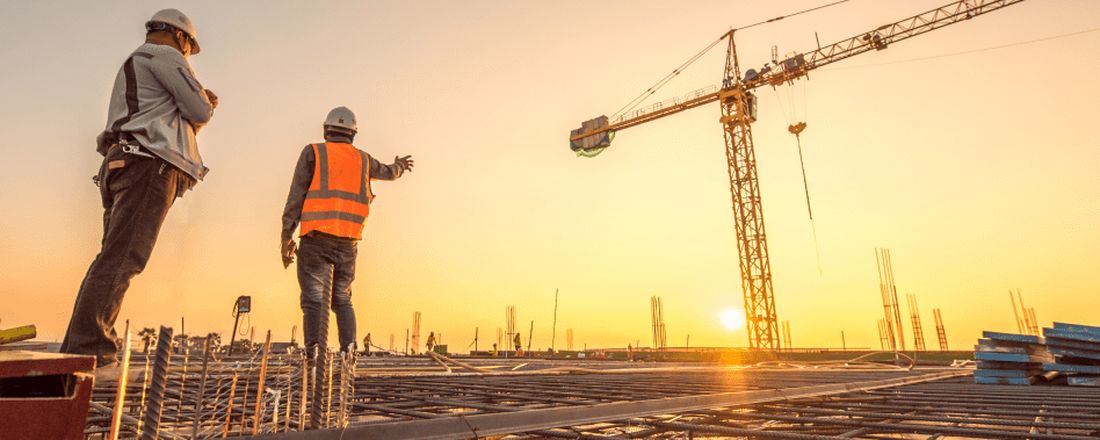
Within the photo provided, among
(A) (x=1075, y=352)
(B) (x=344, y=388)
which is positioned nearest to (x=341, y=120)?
(B) (x=344, y=388)

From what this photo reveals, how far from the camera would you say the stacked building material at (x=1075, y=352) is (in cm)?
568

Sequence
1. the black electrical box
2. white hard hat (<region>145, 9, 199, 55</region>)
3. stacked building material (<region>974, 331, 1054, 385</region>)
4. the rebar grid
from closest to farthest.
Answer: the rebar grid < white hard hat (<region>145, 9, 199, 55</region>) < the black electrical box < stacked building material (<region>974, 331, 1054, 385</region>)

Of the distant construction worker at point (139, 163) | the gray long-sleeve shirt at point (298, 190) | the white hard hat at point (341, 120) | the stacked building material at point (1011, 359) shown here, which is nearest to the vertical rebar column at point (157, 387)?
the distant construction worker at point (139, 163)

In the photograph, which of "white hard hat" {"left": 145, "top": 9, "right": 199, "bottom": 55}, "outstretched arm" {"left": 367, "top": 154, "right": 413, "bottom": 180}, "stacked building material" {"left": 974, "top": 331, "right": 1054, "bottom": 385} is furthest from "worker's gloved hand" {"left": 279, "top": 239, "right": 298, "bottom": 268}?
"stacked building material" {"left": 974, "top": 331, "right": 1054, "bottom": 385}

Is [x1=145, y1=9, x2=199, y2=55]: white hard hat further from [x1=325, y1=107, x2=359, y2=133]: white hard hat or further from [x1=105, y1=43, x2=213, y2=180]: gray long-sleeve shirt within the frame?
[x1=325, y1=107, x2=359, y2=133]: white hard hat

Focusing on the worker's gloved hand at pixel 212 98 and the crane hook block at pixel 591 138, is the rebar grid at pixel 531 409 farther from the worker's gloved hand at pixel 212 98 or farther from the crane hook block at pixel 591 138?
the crane hook block at pixel 591 138

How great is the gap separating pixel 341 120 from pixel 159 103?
203 cm

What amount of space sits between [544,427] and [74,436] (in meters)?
1.15

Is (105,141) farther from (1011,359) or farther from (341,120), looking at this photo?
(1011,359)

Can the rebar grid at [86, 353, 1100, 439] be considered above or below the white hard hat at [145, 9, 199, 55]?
below

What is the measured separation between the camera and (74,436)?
2.96 ft

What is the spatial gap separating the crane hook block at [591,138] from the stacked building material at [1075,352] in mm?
41450

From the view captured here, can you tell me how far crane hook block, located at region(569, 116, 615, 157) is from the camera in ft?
153

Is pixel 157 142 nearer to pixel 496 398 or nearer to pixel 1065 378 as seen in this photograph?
pixel 496 398
